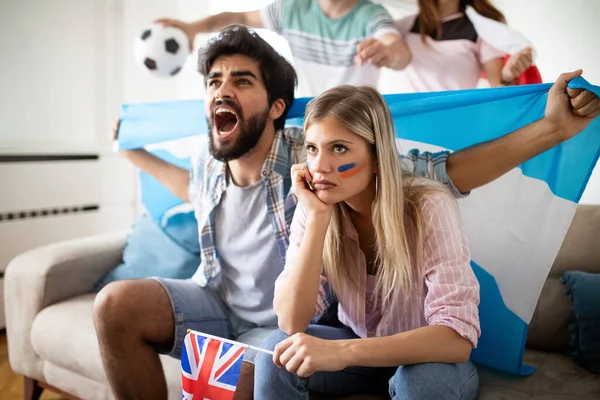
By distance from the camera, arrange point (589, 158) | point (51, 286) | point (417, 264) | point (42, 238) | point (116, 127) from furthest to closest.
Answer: point (42, 238) < point (116, 127) < point (51, 286) < point (589, 158) < point (417, 264)

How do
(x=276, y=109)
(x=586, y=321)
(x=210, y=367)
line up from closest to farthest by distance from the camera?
(x=210, y=367) < (x=586, y=321) < (x=276, y=109)

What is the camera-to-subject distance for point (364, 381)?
132 cm

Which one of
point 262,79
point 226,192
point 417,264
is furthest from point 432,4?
point 417,264

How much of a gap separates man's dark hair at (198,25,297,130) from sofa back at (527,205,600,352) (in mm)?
929

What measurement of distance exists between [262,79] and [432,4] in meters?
0.78

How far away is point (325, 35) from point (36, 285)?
141cm

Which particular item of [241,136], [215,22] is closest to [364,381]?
[241,136]

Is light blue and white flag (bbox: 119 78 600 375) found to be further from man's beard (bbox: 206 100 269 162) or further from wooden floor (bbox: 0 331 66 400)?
wooden floor (bbox: 0 331 66 400)

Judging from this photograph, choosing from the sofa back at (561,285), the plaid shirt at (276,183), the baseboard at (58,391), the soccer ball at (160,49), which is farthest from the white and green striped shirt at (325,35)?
the baseboard at (58,391)

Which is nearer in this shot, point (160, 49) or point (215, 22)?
point (160, 49)

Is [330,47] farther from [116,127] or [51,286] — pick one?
[51,286]

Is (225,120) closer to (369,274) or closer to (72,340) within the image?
(369,274)

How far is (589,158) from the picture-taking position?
1405mm

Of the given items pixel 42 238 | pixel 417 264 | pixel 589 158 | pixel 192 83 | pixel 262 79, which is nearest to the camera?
pixel 417 264
